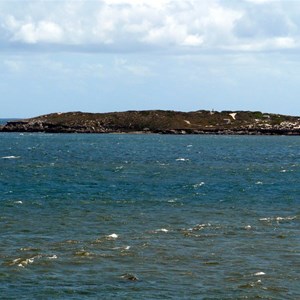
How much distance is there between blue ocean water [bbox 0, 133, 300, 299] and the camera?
29.1 m

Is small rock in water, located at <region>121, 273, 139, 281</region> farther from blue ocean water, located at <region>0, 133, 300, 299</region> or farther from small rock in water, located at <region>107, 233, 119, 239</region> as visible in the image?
small rock in water, located at <region>107, 233, 119, 239</region>

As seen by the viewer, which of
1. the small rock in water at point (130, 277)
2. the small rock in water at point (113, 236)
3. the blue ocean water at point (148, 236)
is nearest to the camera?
the blue ocean water at point (148, 236)

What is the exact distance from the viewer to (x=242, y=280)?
98.9 ft

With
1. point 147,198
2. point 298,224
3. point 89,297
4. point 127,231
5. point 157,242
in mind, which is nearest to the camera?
point 89,297

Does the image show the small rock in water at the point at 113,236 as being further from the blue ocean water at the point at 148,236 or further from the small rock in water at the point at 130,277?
the small rock in water at the point at 130,277

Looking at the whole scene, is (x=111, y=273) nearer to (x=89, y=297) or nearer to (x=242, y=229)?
(x=89, y=297)

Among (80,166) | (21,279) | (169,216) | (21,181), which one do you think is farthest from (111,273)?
(80,166)

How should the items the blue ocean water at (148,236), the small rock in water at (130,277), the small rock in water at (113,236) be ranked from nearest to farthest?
the blue ocean water at (148,236) → the small rock in water at (130,277) → the small rock in water at (113,236)

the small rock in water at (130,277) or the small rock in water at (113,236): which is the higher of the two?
the small rock in water at (113,236)

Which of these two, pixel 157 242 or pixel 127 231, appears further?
pixel 127 231

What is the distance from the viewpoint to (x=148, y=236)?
→ 130ft

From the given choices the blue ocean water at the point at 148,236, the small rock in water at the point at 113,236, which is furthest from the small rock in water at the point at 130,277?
the small rock in water at the point at 113,236

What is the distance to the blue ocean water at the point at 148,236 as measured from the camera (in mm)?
29109

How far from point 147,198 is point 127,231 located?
1627 cm
